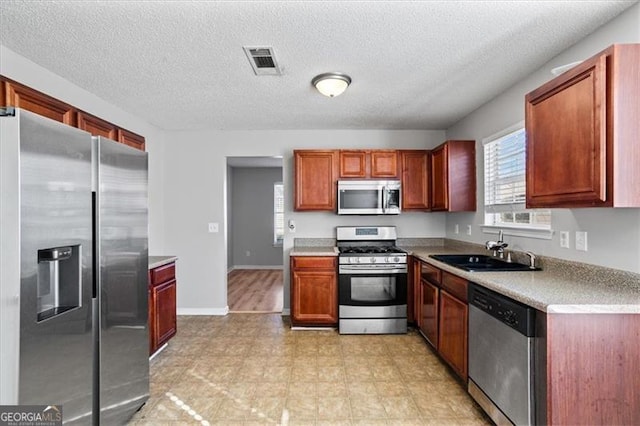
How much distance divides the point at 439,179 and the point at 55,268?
3.47m

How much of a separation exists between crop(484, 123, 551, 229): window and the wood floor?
9.78 feet

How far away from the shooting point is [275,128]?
166 inches

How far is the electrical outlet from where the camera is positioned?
205 centimetres

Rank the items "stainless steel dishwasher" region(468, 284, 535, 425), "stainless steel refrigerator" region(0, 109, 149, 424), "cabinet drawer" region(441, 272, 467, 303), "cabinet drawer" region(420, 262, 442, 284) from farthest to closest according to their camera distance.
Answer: "cabinet drawer" region(420, 262, 442, 284), "cabinet drawer" region(441, 272, 467, 303), "stainless steel dishwasher" region(468, 284, 535, 425), "stainless steel refrigerator" region(0, 109, 149, 424)

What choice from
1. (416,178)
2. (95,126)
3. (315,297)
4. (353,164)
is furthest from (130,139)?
(416,178)

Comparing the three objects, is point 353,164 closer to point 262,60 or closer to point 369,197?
point 369,197

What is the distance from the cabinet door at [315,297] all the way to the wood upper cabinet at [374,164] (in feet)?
4.11

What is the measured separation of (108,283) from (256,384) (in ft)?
4.49

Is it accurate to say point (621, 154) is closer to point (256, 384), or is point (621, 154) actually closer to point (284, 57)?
point (284, 57)

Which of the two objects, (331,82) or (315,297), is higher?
(331,82)

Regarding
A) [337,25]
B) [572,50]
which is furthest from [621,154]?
[337,25]

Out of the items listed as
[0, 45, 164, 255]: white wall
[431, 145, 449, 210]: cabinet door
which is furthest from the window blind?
[0, 45, 164, 255]: white wall

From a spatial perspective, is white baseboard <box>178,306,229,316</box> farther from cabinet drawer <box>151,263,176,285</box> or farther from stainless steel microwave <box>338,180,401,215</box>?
stainless steel microwave <box>338,180,401,215</box>

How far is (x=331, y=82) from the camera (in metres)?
2.56
